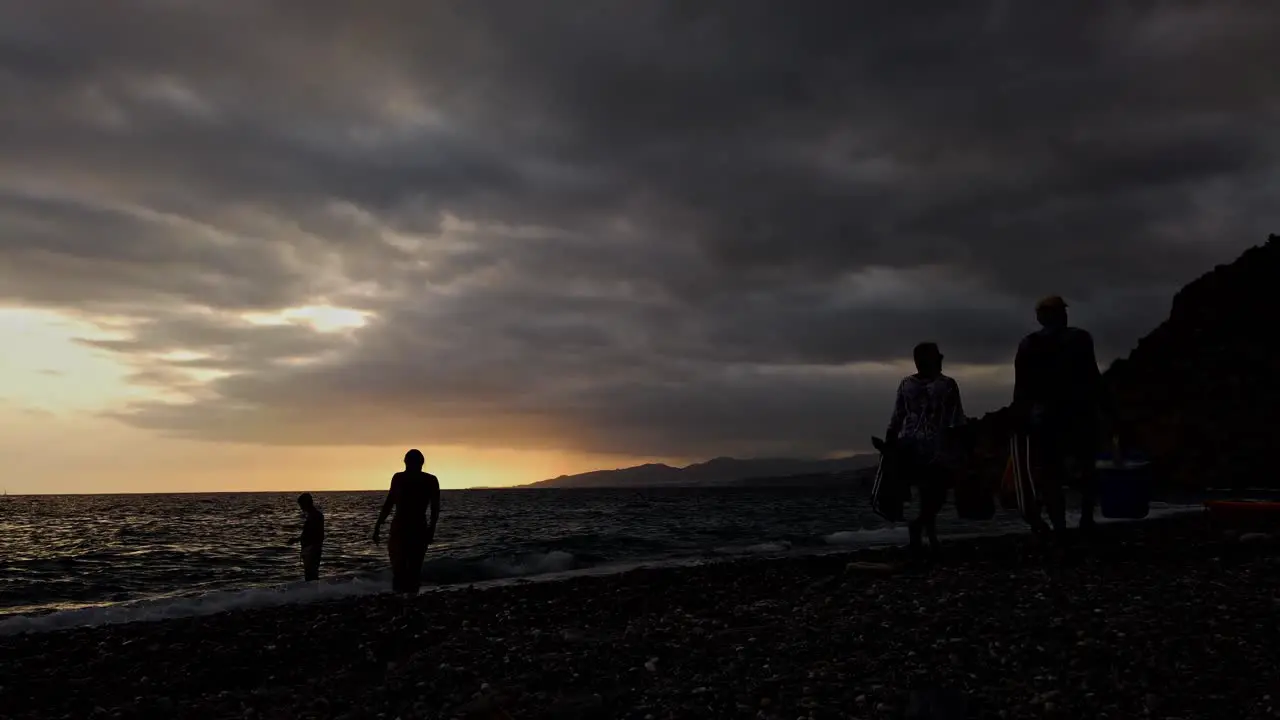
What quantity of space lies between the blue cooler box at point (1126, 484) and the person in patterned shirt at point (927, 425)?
2.91 metres

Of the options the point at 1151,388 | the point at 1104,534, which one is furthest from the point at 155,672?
the point at 1151,388

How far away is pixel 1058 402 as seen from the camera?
1057 cm

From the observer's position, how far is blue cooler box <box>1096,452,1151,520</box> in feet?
40.5

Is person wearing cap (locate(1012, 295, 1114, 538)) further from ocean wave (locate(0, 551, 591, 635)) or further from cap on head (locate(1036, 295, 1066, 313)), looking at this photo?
ocean wave (locate(0, 551, 591, 635))

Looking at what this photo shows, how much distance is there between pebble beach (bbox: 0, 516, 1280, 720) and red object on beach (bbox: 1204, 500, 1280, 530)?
2316 mm

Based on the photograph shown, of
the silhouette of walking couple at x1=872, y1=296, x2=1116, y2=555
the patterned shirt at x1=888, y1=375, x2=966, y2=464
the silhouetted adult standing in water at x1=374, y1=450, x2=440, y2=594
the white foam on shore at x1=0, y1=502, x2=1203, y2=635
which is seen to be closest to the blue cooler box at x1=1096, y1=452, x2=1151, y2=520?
the silhouette of walking couple at x1=872, y1=296, x2=1116, y2=555

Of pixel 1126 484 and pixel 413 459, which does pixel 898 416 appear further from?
pixel 413 459

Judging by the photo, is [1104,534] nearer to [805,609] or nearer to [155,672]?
[805,609]

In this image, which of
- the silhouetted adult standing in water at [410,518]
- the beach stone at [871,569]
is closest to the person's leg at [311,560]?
the silhouetted adult standing in water at [410,518]

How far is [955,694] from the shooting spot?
569 cm

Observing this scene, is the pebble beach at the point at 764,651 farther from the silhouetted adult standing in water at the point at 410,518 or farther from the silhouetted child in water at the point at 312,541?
the silhouetted child in water at the point at 312,541

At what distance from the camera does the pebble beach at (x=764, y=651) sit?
19.6 feet

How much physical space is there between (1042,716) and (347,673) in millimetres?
6341

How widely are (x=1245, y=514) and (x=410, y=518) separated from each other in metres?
14.7
